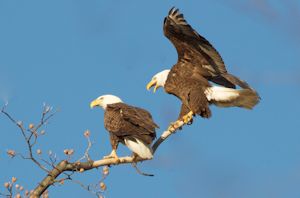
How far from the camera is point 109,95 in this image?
10172mm

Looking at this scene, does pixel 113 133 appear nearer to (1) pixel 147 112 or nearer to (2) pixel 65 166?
(1) pixel 147 112

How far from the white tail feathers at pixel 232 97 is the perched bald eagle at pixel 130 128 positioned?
135 cm

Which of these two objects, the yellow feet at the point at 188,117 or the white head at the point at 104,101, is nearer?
the white head at the point at 104,101

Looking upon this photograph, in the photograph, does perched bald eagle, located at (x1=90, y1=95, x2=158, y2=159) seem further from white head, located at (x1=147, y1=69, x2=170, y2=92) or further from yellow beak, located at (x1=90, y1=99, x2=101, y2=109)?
white head, located at (x1=147, y1=69, x2=170, y2=92)

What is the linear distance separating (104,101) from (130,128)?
1.23m

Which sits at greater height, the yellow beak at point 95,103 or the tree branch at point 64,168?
the yellow beak at point 95,103

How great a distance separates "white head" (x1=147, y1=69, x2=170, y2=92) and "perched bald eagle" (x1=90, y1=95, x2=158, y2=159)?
1.37 meters

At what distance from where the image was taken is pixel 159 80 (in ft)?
36.1

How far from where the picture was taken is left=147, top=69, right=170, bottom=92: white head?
10992 mm

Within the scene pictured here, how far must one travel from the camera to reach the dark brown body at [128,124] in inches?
344

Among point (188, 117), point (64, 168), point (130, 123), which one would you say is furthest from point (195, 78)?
point (64, 168)

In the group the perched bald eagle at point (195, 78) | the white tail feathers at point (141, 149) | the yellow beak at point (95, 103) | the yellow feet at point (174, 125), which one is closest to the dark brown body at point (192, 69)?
the perched bald eagle at point (195, 78)

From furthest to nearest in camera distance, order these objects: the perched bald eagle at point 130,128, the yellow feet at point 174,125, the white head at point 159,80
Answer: the white head at point 159,80 < the yellow feet at point 174,125 < the perched bald eagle at point 130,128

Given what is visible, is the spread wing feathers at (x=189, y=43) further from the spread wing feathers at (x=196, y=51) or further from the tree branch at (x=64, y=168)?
the tree branch at (x=64, y=168)
